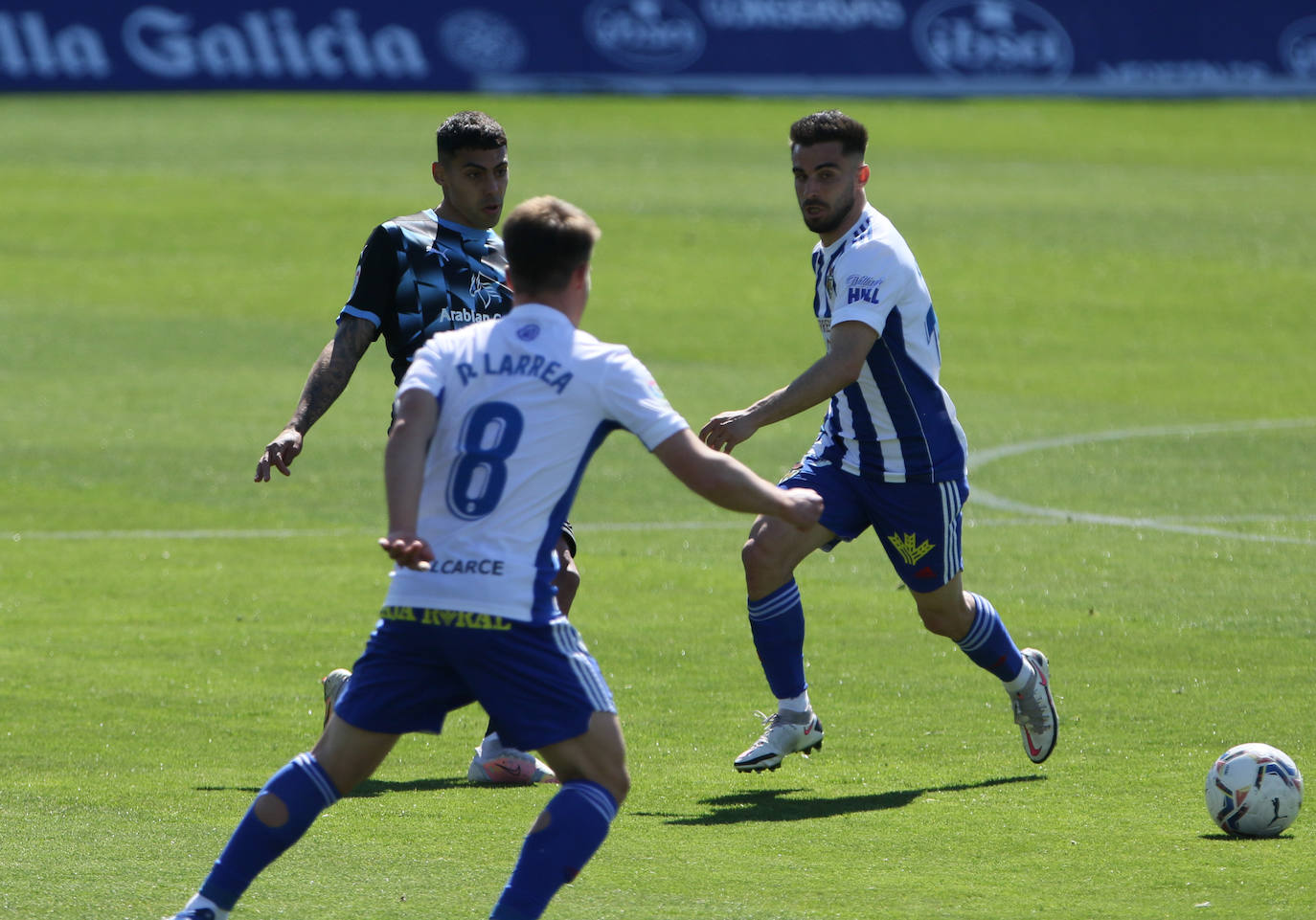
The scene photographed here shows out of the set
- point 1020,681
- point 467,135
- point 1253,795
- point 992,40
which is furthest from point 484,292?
point 992,40

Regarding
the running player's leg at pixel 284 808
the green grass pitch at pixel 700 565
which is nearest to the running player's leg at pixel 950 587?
the green grass pitch at pixel 700 565

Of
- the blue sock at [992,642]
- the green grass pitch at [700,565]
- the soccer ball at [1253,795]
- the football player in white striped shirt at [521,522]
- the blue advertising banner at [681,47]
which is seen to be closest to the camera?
the football player in white striped shirt at [521,522]

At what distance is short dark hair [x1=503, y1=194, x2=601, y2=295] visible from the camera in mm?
4773

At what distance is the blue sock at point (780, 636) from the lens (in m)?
7.27

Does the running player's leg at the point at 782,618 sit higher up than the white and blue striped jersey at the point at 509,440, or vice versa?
the white and blue striped jersey at the point at 509,440

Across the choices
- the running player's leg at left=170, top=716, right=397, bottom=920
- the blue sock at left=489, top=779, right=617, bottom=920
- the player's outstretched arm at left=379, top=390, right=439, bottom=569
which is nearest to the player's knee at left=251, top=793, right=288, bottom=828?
the running player's leg at left=170, top=716, right=397, bottom=920

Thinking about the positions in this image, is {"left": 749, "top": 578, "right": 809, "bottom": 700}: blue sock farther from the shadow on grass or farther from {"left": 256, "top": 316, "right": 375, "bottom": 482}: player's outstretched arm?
{"left": 256, "top": 316, "right": 375, "bottom": 482}: player's outstretched arm

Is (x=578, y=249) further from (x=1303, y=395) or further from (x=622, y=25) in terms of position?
(x=622, y=25)

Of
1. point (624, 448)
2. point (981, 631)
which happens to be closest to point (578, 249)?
point (981, 631)

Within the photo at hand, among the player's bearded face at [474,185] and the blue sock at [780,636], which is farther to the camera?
the blue sock at [780,636]

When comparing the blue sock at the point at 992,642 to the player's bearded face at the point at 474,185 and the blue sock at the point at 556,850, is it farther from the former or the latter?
the blue sock at the point at 556,850

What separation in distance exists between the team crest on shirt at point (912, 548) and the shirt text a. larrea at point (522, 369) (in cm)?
275

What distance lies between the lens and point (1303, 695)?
7980 millimetres

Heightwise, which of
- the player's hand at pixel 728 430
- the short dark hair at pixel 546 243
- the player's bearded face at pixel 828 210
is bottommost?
the player's hand at pixel 728 430
